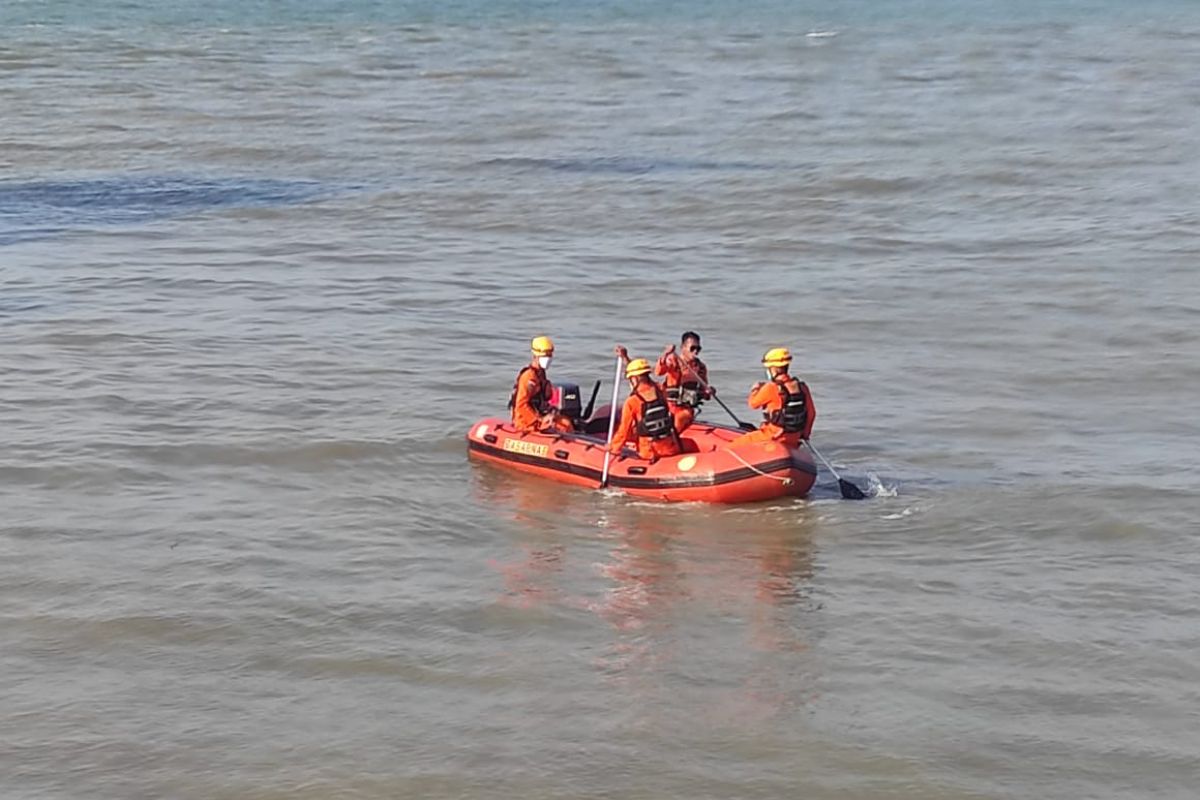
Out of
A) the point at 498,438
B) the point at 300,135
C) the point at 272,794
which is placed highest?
the point at 300,135

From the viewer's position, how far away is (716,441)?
52.9 ft

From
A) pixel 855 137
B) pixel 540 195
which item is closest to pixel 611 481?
pixel 540 195

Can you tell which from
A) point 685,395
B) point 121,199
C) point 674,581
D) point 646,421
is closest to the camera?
point 674,581

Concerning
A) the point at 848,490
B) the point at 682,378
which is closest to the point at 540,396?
the point at 682,378

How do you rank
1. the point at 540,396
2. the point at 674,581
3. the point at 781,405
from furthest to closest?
the point at 540,396 → the point at 781,405 → the point at 674,581

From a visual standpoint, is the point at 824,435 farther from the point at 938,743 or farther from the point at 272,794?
the point at 272,794

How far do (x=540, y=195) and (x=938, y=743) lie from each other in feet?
61.7

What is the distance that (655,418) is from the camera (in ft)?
52.0

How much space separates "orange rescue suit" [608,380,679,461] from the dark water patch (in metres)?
12.8

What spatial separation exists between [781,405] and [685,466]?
0.89 metres

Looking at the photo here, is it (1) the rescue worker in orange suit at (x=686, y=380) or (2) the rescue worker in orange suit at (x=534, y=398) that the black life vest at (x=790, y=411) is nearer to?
(1) the rescue worker in orange suit at (x=686, y=380)

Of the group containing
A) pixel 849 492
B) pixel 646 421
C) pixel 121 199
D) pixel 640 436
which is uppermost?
pixel 121 199

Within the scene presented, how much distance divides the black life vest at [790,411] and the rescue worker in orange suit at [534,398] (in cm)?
200

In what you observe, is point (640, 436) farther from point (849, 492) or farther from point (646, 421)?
point (849, 492)
